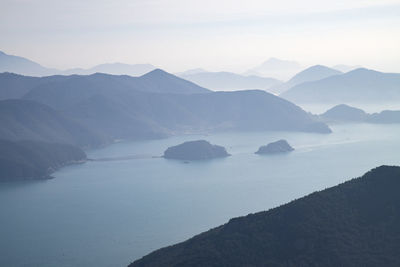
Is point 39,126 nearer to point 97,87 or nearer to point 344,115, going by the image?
point 97,87

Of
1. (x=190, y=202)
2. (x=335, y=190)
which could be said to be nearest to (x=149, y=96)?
(x=190, y=202)

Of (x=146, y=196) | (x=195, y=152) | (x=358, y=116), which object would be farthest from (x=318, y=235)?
(x=358, y=116)

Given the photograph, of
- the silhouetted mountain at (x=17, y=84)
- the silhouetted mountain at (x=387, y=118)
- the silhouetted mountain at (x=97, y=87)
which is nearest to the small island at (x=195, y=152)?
the silhouetted mountain at (x=97, y=87)

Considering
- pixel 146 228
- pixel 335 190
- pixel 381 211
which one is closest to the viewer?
pixel 381 211

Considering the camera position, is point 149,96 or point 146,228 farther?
point 149,96

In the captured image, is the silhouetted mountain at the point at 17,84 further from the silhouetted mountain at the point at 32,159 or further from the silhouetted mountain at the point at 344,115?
the silhouetted mountain at the point at 344,115

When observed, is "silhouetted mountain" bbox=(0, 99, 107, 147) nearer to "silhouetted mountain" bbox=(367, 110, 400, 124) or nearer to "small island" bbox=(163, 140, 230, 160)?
"small island" bbox=(163, 140, 230, 160)

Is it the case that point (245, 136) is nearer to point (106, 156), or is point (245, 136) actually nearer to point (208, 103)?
point (208, 103)
